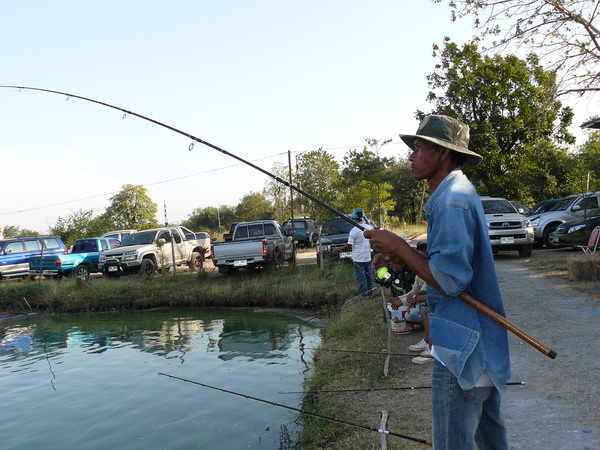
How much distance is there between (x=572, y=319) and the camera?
7.67 m

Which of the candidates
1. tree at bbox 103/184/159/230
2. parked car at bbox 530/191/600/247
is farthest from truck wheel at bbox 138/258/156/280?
tree at bbox 103/184/159/230

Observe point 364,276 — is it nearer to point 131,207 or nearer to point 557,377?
point 557,377

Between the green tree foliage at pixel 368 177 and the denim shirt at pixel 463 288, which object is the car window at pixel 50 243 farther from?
the denim shirt at pixel 463 288

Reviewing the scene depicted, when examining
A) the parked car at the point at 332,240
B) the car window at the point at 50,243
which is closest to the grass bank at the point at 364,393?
the parked car at the point at 332,240

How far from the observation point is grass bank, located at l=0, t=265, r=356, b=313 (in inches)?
555

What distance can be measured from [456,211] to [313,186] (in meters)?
17.4

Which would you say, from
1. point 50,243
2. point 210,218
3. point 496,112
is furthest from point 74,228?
point 210,218

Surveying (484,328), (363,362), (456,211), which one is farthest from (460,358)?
(363,362)

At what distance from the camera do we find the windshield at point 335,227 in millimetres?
18023

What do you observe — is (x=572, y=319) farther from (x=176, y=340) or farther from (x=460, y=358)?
(x=176, y=340)

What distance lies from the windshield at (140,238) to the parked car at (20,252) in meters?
3.61

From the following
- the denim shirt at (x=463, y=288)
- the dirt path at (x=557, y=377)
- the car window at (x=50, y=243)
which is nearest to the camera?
the denim shirt at (x=463, y=288)

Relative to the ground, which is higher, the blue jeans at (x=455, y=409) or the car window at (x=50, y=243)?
the car window at (x=50, y=243)

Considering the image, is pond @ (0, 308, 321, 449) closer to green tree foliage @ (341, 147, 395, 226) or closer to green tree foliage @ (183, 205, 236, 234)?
green tree foliage @ (341, 147, 395, 226)
